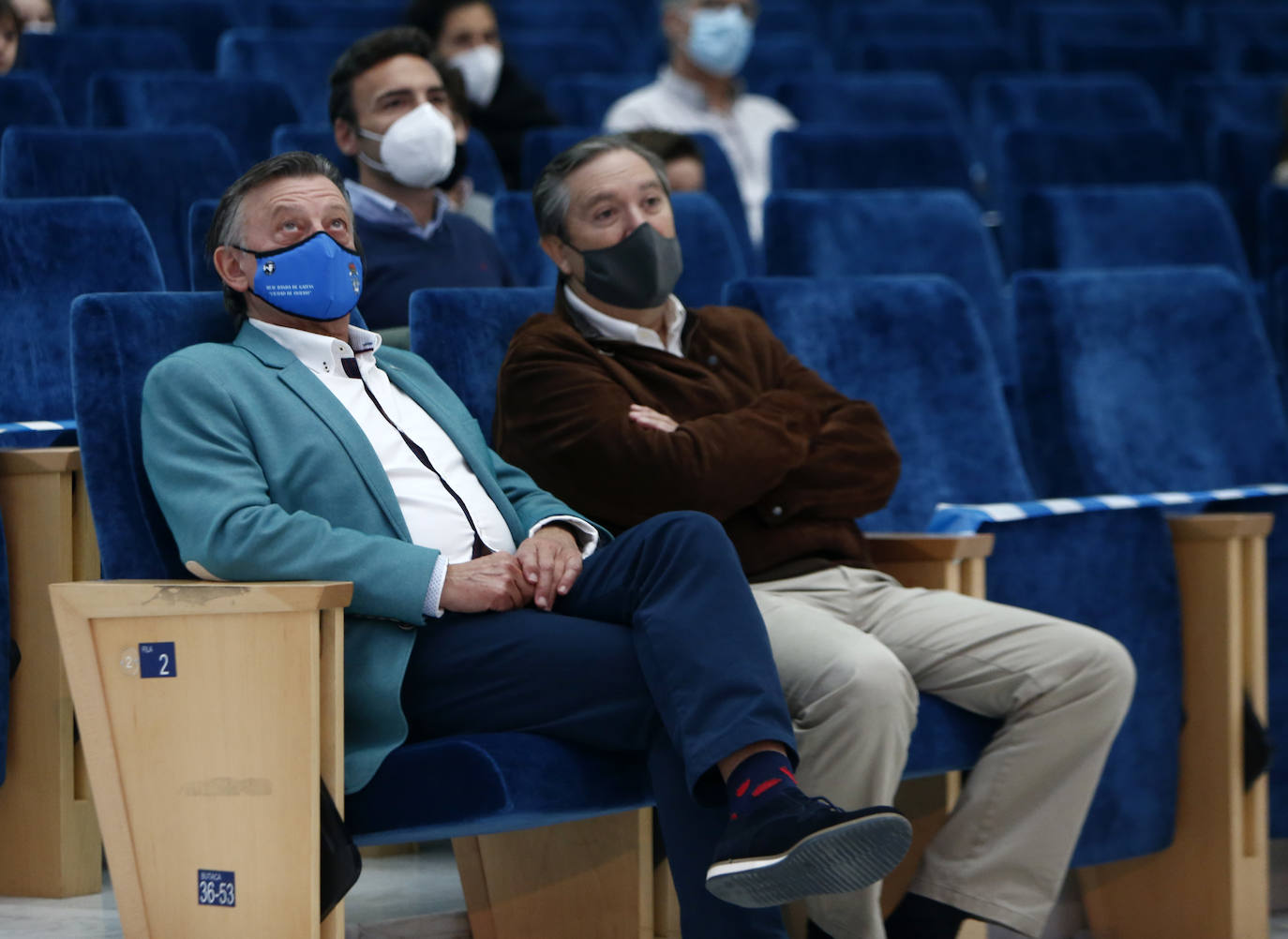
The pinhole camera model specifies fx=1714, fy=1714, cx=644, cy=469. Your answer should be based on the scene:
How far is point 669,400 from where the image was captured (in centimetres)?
170

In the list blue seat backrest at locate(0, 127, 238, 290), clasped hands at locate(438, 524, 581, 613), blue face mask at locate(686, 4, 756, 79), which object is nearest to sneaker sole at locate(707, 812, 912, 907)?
clasped hands at locate(438, 524, 581, 613)

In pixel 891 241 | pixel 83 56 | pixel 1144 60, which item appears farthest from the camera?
pixel 1144 60

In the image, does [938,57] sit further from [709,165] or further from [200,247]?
[200,247]

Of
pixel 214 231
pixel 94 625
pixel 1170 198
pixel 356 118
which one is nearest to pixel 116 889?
pixel 94 625

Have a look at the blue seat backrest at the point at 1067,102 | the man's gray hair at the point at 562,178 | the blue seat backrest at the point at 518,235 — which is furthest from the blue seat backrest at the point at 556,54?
the man's gray hair at the point at 562,178

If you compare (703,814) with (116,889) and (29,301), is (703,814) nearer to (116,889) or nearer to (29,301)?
(116,889)

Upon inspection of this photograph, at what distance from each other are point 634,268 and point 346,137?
2.43 feet

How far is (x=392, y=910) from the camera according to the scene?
1.70m

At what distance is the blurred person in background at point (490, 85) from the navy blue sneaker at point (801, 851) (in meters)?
1.98

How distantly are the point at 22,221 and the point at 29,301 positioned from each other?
0.30 feet

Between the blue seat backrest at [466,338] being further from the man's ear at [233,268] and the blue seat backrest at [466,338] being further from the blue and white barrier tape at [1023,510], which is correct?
the blue and white barrier tape at [1023,510]

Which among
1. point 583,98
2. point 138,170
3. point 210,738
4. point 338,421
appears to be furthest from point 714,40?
point 210,738

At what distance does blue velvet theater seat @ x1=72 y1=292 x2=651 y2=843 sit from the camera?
A: 1.29m

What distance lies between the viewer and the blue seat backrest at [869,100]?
3562 mm
